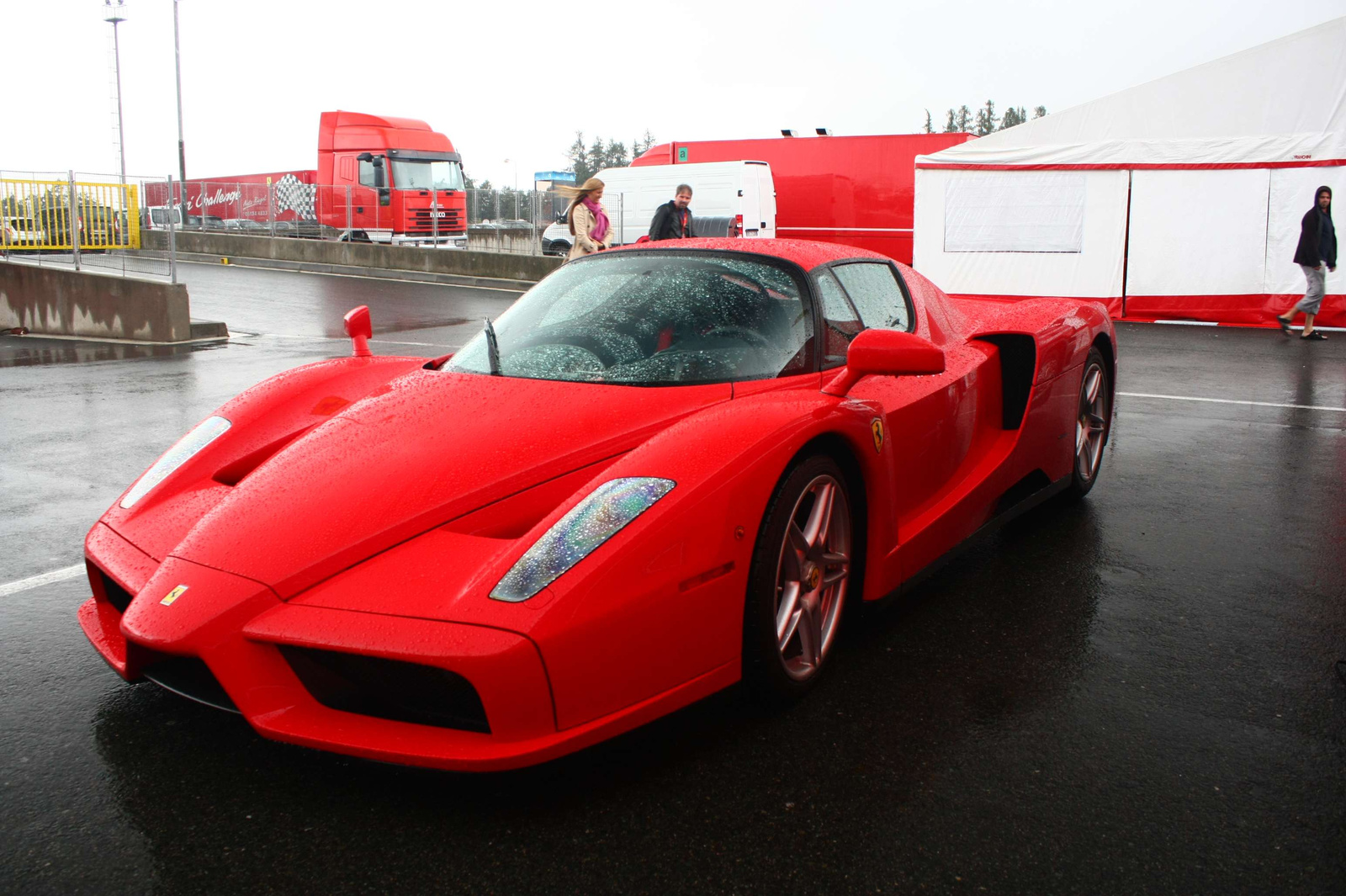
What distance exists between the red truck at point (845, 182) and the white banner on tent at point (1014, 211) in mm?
3493

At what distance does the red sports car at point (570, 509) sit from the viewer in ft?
7.11

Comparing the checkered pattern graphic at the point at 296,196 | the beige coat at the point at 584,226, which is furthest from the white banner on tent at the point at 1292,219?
the checkered pattern graphic at the point at 296,196

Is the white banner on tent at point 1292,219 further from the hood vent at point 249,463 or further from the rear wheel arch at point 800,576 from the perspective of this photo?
the hood vent at point 249,463

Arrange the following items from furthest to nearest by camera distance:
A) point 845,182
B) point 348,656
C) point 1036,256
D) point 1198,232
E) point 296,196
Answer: point 296,196 < point 845,182 < point 1036,256 < point 1198,232 < point 348,656

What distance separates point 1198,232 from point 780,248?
42.3 ft

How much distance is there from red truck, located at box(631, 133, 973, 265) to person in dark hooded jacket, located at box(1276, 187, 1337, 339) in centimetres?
759

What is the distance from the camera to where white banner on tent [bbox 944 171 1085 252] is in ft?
50.8

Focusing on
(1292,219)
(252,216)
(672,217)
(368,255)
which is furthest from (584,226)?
(252,216)

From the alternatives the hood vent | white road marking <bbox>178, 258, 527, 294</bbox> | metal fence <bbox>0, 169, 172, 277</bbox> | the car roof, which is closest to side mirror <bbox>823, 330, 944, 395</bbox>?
the car roof

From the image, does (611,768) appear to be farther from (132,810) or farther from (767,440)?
(132,810)

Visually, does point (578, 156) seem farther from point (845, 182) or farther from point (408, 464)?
point (408, 464)

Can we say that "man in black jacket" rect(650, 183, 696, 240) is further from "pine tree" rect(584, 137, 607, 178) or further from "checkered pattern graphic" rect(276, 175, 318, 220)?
"pine tree" rect(584, 137, 607, 178)

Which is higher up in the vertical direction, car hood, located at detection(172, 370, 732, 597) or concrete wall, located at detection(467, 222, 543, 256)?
concrete wall, located at detection(467, 222, 543, 256)

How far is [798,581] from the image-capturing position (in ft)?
9.16
